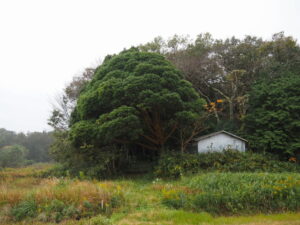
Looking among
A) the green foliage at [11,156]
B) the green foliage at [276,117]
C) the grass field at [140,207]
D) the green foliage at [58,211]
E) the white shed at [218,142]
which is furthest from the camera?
the green foliage at [11,156]

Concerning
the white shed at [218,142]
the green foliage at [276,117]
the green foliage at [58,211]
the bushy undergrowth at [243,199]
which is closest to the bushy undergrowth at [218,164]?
the green foliage at [276,117]

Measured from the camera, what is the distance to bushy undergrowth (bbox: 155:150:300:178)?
1140 centimetres

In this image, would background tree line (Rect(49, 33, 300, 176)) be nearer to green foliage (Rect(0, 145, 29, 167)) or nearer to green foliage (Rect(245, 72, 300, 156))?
green foliage (Rect(245, 72, 300, 156))

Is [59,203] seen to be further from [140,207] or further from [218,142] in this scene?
[218,142]

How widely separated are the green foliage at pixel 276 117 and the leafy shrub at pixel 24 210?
513 inches

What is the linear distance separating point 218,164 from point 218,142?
365 centimetres

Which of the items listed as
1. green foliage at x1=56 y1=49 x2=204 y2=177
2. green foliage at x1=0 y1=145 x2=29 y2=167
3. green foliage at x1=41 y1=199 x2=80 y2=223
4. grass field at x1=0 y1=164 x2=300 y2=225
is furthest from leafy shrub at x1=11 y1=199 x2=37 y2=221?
green foliage at x1=0 y1=145 x2=29 y2=167

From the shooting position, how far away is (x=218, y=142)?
1502 centimetres

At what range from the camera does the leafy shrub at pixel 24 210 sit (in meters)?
5.53

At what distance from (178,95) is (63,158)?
843cm

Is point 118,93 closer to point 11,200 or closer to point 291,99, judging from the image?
point 11,200

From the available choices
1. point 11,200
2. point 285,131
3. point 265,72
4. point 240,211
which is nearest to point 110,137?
point 11,200

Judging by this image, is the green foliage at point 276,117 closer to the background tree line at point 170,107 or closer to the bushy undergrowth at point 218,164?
the background tree line at point 170,107

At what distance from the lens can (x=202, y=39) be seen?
73.5 feet
